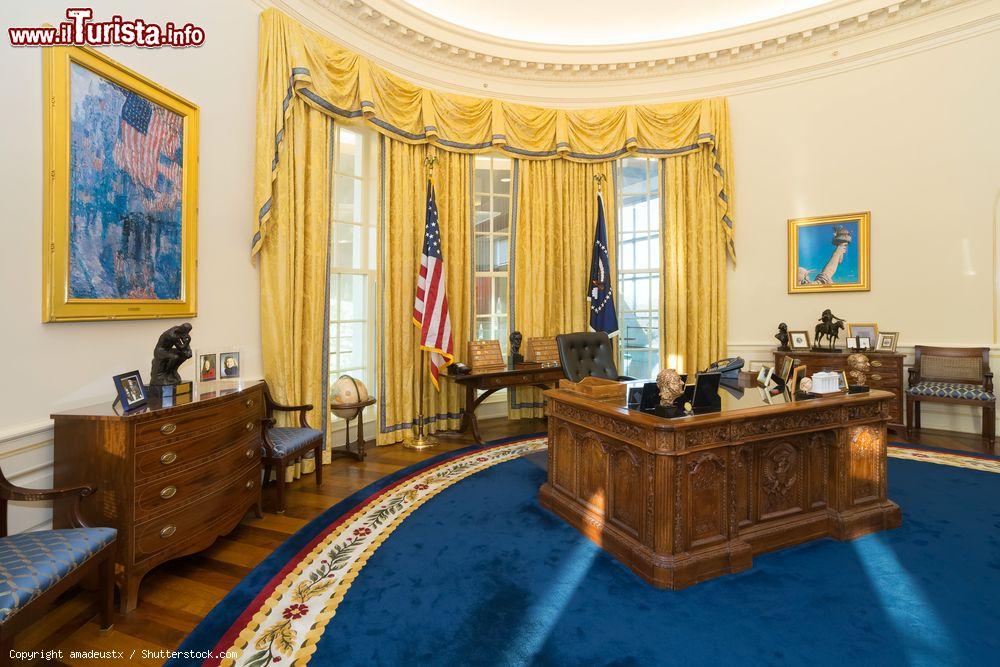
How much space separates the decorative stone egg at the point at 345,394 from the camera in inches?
165

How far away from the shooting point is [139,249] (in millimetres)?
2709

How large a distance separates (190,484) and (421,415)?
2766mm

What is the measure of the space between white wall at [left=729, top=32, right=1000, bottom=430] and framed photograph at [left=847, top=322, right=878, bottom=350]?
11cm

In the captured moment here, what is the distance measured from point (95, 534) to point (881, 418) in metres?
4.22

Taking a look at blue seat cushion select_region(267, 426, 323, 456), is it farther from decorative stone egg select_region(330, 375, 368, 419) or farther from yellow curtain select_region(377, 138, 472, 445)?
yellow curtain select_region(377, 138, 472, 445)

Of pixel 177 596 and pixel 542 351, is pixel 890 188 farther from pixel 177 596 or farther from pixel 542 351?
pixel 177 596

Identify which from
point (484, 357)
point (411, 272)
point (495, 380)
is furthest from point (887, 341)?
point (411, 272)

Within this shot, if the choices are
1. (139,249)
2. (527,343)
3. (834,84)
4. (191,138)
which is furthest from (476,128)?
(834,84)

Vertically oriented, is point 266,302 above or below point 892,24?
below

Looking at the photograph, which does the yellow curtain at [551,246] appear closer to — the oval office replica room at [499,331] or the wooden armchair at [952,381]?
the oval office replica room at [499,331]

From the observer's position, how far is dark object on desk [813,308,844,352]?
17.0 ft

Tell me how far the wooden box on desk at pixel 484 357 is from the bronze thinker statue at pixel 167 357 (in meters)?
2.81

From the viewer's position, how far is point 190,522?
238cm

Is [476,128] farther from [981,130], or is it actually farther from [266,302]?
[981,130]
